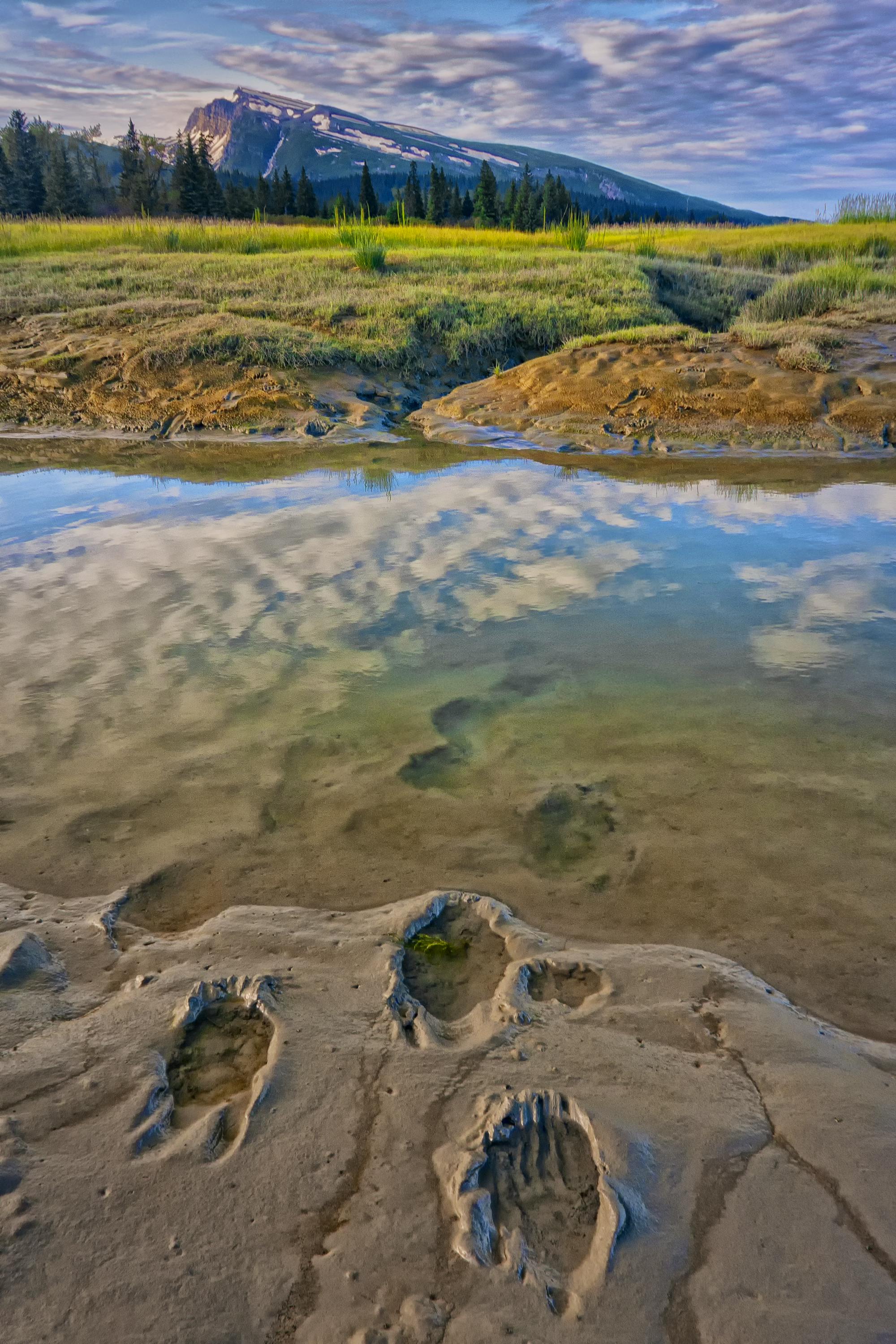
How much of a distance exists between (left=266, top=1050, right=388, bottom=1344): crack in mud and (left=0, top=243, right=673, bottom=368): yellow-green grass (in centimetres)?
1119

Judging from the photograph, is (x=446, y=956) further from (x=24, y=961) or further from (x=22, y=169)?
(x=22, y=169)

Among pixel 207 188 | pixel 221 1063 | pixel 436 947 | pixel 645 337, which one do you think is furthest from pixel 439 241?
pixel 207 188

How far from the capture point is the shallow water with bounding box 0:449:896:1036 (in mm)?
2562

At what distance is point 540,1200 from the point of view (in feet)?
5.14

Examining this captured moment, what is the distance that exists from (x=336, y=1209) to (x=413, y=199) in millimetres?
63899

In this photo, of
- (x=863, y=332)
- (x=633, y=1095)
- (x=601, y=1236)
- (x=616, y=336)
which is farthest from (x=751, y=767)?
(x=863, y=332)

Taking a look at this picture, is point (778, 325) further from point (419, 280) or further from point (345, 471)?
point (345, 471)

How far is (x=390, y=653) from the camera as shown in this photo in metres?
4.16

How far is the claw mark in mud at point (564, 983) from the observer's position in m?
2.14

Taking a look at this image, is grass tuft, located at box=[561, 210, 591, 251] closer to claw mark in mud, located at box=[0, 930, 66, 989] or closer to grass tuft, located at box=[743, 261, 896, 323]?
grass tuft, located at box=[743, 261, 896, 323]

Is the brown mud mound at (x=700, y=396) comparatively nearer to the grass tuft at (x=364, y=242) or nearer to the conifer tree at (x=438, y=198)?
the grass tuft at (x=364, y=242)

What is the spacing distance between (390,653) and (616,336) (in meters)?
9.65

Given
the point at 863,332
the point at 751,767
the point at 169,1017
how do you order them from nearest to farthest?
the point at 169,1017
the point at 751,767
the point at 863,332

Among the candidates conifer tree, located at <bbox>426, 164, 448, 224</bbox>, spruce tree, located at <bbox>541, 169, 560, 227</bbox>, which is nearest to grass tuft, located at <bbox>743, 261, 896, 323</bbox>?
spruce tree, located at <bbox>541, 169, 560, 227</bbox>
